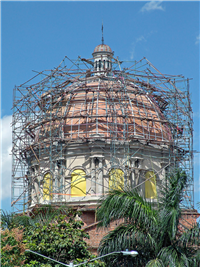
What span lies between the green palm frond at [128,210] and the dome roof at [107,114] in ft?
64.6

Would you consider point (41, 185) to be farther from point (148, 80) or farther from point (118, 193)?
point (118, 193)

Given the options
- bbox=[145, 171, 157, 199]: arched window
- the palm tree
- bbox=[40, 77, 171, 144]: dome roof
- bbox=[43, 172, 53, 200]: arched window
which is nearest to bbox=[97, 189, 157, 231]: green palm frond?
the palm tree

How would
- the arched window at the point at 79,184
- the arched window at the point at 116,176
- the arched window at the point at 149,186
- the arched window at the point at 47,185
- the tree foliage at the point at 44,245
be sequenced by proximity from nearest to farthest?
the tree foliage at the point at 44,245
the arched window at the point at 116,176
the arched window at the point at 47,185
the arched window at the point at 79,184
the arched window at the point at 149,186

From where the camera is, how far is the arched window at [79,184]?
47219mm

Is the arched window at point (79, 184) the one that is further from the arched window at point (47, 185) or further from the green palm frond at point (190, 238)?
the green palm frond at point (190, 238)

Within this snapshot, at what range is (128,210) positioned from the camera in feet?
86.0

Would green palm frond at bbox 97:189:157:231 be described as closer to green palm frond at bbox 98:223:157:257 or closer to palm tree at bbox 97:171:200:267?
palm tree at bbox 97:171:200:267

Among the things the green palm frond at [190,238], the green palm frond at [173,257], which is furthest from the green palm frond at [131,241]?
the green palm frond at [190,238]

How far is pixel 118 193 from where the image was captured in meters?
26.6

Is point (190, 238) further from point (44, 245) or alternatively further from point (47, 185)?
point (47, 185)

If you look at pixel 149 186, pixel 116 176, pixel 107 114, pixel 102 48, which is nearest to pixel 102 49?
pixel 102 48

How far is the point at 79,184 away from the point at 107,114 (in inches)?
231

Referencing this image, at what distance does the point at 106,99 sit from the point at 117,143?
3.80m

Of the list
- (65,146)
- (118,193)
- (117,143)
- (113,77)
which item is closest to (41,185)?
(65,146)
